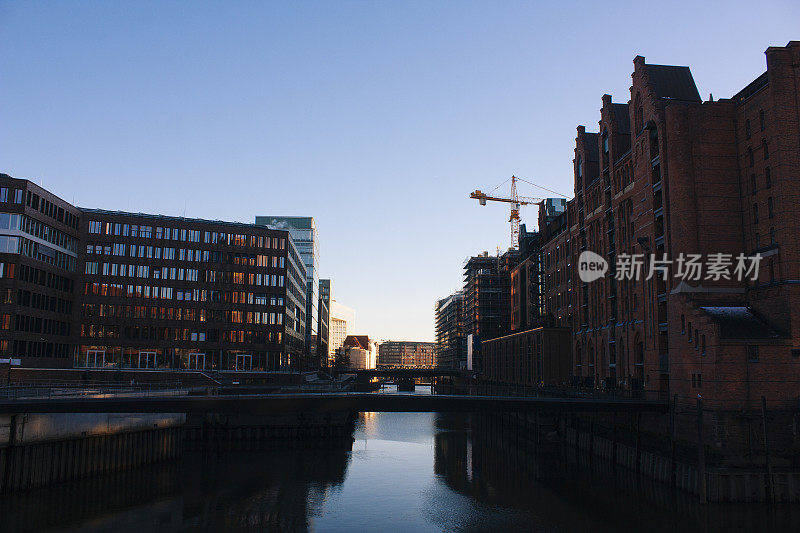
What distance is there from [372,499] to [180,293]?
276ft

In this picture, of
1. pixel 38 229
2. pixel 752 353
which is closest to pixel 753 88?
pixel 752 353

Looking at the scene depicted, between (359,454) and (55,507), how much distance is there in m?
36.9

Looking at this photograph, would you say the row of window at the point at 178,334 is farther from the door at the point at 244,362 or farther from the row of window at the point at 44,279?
the row of window at the point at 44,279

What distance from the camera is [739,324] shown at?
2119 inches

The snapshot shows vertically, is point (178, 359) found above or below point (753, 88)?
below

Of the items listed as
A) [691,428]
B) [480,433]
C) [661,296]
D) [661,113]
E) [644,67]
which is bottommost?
[480,433]

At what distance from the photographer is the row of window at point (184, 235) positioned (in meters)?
119

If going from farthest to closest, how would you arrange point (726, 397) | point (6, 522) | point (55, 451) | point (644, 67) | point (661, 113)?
point (644, 67), point (661, 113), point (55, 451), point (726, 397), point (6, 522)

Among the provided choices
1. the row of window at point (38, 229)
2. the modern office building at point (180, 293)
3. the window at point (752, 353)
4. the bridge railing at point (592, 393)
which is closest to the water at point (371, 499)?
the bridge railing at point (592, 393)

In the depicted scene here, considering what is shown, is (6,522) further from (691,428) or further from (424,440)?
(424,440)

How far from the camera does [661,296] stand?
67.2m

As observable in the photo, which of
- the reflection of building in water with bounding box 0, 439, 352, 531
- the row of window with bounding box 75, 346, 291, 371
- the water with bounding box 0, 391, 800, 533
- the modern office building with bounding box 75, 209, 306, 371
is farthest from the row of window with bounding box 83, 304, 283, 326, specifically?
the reflection of building in water with bounding box 0, 439, 352, 531

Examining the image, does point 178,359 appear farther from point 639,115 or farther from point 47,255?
point 639,115

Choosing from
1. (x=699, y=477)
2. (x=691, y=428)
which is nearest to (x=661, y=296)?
(x=691, y=428)
